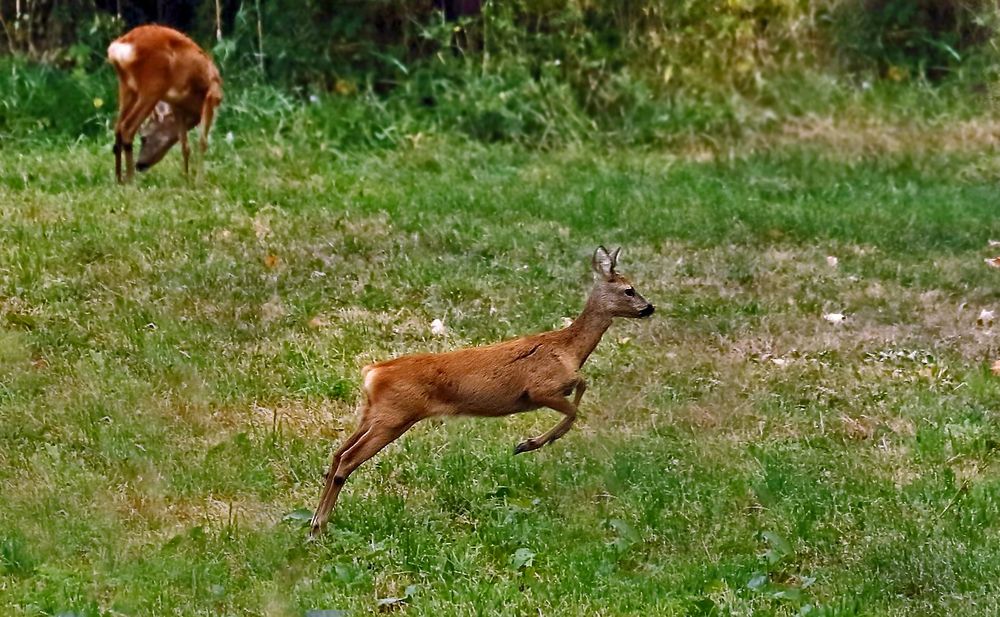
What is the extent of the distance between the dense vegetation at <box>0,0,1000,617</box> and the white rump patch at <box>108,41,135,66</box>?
0.77m

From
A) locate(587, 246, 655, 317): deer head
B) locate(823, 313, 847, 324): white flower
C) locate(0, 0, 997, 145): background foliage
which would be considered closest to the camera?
locate(587, 246, 655, 317): deer head

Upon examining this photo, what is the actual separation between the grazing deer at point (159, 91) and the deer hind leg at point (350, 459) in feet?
16.1

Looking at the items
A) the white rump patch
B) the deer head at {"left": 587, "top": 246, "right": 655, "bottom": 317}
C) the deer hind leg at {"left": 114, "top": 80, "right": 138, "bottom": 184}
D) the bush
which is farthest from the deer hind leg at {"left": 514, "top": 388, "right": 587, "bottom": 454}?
the bush

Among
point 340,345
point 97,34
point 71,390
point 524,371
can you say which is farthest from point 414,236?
point 97,34

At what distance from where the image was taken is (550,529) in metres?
4.95

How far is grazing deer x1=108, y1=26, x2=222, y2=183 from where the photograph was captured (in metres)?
9.28

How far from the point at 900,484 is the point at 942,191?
5.85 meters

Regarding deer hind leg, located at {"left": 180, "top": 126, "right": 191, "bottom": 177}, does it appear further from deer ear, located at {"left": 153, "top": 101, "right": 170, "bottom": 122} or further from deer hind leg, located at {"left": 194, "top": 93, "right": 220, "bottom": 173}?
deer ear, located at {"left": 153, "top": 101, "right": 170, "bottom": 122}

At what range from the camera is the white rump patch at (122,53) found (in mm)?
9305

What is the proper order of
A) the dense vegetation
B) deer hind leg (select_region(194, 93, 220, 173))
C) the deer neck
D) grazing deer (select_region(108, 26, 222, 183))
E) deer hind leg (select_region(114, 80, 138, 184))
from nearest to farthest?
the dense vegetation < the deer neck < deer hind leg (select_region(114, 80, 138, 184)) < grazing deer (select_region(108, 26, 222, 183)) < deer hind leg (select_region(194, 93, 220, 173))

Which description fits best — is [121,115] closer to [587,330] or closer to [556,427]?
[587,330]

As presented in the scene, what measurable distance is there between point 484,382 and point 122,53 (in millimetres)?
5254

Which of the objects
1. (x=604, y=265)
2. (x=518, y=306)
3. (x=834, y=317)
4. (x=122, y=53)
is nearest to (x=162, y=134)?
(x=122, y=53)

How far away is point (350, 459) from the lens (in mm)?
4766
